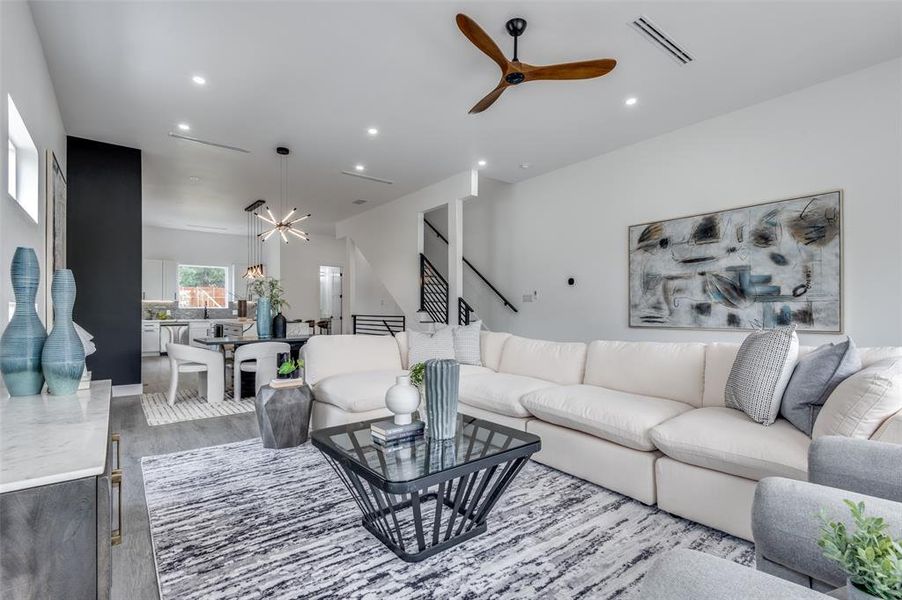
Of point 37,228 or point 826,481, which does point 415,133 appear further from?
point 826,481

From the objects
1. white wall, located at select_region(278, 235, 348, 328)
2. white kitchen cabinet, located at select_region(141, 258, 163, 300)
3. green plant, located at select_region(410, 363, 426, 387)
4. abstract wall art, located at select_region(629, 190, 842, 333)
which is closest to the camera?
green plant, located at select_region(410, 363, 426, 387)

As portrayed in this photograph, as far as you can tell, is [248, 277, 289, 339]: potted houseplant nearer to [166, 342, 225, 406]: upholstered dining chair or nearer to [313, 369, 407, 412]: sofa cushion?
[166, 342, 225, 406]: upholstered dining chair

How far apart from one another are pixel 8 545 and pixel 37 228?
3.26 metres

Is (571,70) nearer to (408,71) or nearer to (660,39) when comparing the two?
(660,39)

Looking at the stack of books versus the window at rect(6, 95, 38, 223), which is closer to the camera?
Answer: the stack of books

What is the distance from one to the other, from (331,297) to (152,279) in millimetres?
4244

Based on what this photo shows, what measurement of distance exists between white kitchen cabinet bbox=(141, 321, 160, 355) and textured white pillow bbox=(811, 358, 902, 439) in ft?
37.9

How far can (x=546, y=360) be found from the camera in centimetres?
374

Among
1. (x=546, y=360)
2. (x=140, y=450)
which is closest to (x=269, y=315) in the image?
(x=140, y=450)

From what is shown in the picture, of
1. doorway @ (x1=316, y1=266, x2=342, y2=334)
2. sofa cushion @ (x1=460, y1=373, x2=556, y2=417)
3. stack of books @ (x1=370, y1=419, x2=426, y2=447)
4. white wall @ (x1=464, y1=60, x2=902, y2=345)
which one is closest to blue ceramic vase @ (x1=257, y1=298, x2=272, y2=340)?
sofa cushion @ (x1=460, y1=373, x2=556, y2=417)

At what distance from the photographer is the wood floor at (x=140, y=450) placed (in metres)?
1.79

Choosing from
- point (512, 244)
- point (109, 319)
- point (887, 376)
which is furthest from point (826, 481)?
point (109, 319)

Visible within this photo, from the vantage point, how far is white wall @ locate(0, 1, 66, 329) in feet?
7.22

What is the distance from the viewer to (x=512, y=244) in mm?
6953
